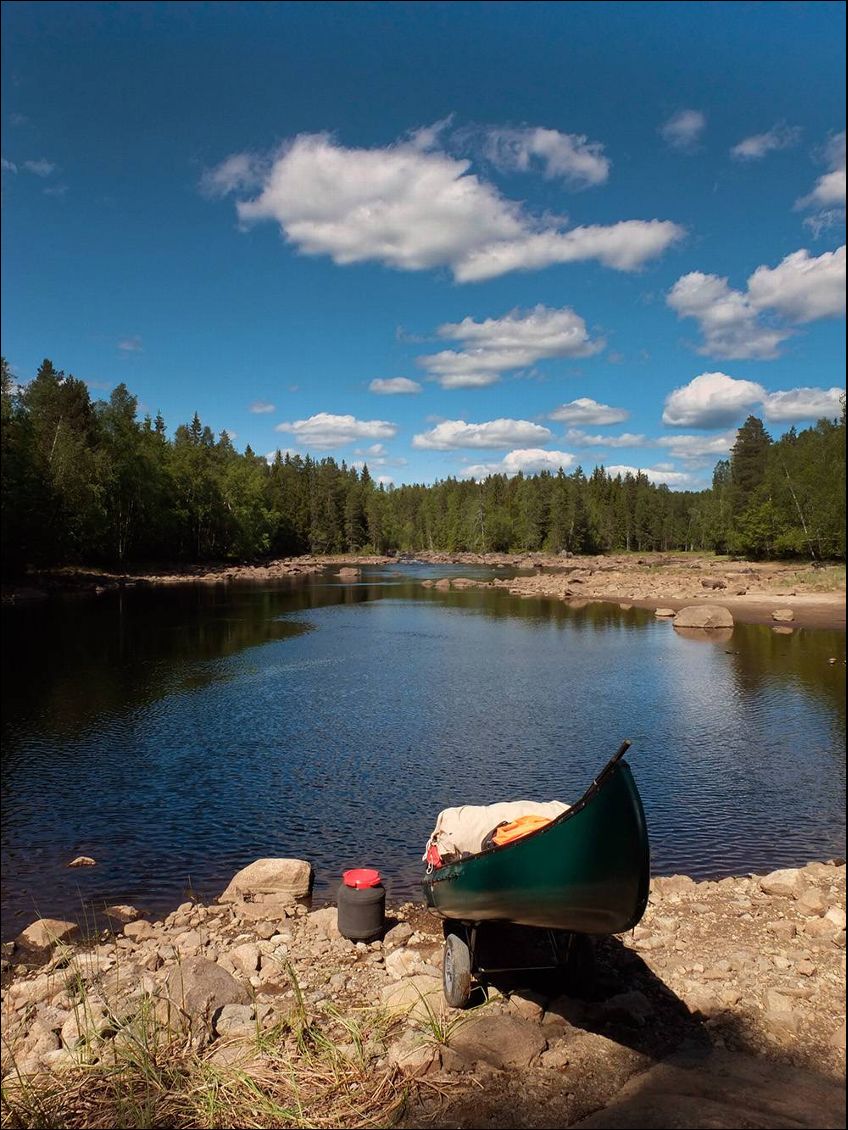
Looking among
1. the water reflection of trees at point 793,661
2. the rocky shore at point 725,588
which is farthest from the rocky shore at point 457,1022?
the rocky shore at point 725,588

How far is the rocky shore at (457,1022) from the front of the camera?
22.7 ft

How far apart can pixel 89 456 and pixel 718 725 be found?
2732 inches

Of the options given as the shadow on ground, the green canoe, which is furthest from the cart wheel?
the green canoe

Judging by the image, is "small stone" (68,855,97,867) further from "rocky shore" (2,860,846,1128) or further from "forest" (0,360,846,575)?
"forest" (0,360,846,575)

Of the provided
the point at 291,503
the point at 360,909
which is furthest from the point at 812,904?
the point at 291,503

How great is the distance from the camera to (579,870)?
7.41m

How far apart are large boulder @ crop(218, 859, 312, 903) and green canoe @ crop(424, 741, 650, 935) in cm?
710

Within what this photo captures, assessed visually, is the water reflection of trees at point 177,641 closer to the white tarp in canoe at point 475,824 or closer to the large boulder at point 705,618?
the large boulder at point 705,618

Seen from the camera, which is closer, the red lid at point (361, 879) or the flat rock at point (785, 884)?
the red lid at point (361, 879)

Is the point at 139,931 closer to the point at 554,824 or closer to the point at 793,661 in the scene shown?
the point at 554,824

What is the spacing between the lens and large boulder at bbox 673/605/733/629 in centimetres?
5038

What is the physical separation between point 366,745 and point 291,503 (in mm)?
124922

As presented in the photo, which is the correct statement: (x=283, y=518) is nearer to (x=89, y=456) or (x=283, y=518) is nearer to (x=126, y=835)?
(x=89, y=456)

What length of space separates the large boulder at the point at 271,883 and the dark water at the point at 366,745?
0.65 metres
